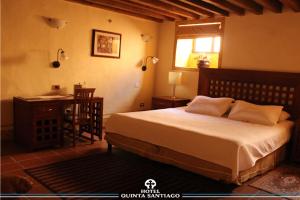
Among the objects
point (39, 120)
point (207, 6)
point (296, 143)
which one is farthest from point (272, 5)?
point (39, 120)

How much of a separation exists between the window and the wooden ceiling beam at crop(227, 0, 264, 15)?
69cm

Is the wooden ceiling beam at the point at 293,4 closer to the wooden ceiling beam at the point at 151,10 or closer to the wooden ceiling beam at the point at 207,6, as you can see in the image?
the wooden ceiling beam at the point at 207,6

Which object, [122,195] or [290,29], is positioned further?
[290,29]

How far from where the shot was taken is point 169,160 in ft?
10.1

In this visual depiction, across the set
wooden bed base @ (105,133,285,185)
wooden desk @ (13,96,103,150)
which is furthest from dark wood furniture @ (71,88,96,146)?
wooden bed base @ (105,133,285,185)

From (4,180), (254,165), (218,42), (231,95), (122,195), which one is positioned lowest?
(122,195)

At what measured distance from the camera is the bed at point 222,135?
268 centimetres

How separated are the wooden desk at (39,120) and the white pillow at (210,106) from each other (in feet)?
6.16

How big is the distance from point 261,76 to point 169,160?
2.23 metres

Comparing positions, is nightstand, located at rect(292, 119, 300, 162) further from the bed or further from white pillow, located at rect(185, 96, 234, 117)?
white pillow, located at rect(185, 96, 234, 117)

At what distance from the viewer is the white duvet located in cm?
265

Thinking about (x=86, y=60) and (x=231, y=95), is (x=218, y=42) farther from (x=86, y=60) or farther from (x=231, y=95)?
(x=86, y=60)

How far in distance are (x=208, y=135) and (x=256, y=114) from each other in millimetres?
1248

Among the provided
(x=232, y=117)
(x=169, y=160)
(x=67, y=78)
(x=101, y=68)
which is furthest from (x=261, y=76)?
(x=67, y=78)
